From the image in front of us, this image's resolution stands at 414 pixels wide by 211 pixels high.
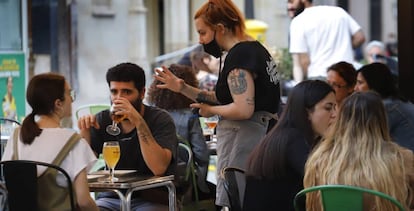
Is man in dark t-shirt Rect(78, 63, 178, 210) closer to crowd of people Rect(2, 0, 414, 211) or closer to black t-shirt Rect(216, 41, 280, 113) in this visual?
crowd of people Rect(2, 0, 414, 211)

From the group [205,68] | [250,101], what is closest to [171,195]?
[250,101]

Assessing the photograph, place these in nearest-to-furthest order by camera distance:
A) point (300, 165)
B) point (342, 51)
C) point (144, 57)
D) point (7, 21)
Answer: point (300, 165), point (342, 51), point (7, 21), point (144, 57)

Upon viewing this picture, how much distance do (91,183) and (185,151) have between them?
1.32 metres

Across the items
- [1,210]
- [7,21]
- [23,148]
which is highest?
[7,21]

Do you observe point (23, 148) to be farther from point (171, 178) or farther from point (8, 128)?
point (8, 128)

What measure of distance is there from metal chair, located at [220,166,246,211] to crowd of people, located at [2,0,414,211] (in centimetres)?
8

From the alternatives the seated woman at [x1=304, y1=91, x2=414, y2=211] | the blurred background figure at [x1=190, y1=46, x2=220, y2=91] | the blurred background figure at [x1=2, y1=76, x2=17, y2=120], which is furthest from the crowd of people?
the blurred background figure at [x1=190, y1=46, x2=220, y2=91]

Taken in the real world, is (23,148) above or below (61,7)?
below

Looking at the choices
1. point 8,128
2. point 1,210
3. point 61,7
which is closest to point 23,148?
point 1,210

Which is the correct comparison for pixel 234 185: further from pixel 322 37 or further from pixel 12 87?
pixel 12 87

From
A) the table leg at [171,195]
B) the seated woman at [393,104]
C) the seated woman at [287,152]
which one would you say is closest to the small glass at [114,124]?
the table leg at [171,195]

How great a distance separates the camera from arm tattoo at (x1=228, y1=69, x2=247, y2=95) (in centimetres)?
486

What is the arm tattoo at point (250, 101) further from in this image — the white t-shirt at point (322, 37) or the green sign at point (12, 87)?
the green sign at point (12, 87)

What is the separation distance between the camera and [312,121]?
4391mm
